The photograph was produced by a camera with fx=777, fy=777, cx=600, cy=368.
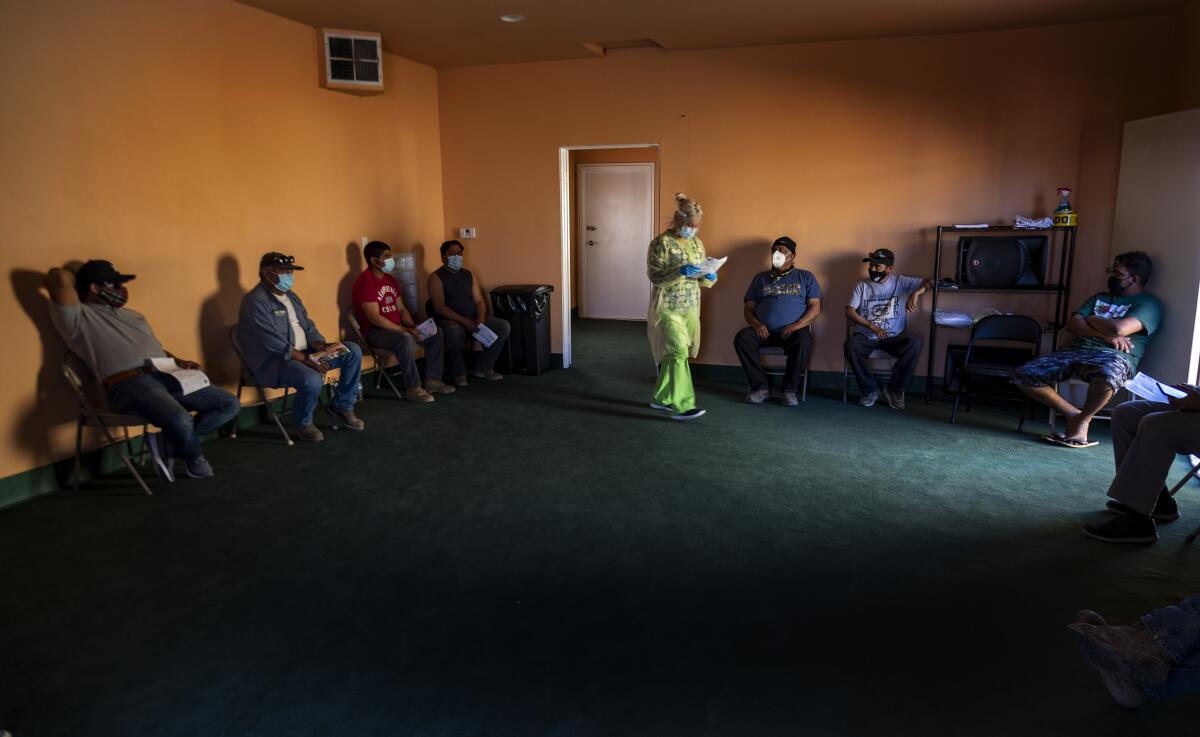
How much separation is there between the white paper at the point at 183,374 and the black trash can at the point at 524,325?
3.34m

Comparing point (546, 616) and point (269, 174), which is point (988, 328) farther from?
point (269, 174)

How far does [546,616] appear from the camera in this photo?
10.1ft

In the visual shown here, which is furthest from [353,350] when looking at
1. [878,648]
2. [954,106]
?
[954,106]

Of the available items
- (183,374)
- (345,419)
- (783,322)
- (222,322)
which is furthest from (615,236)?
(183,374)

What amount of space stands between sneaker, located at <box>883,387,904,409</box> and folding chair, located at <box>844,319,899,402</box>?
8.0 inches

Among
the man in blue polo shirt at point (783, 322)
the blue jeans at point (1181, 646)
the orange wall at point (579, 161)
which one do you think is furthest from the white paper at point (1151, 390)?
the orange wall at point (579, 161)

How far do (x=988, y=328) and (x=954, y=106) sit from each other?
1.95 m

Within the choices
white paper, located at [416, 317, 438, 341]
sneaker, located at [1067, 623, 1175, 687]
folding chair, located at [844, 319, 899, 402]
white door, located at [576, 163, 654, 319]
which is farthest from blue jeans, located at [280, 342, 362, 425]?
white door, located at [576, 163, 654, 319]

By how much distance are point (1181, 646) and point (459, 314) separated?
20.1ft

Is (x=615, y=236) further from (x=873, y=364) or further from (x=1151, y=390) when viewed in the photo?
(x=1151, y=390)

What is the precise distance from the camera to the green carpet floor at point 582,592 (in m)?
2.52

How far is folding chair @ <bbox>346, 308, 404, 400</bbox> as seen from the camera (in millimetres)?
6664

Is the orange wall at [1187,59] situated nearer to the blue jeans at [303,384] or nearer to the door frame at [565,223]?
the door frame at [565,223]

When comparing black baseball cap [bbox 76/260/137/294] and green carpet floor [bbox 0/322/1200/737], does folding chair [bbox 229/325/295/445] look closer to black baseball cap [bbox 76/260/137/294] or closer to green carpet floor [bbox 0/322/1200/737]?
green carpet floor [bbox 0/322/1200/737]
